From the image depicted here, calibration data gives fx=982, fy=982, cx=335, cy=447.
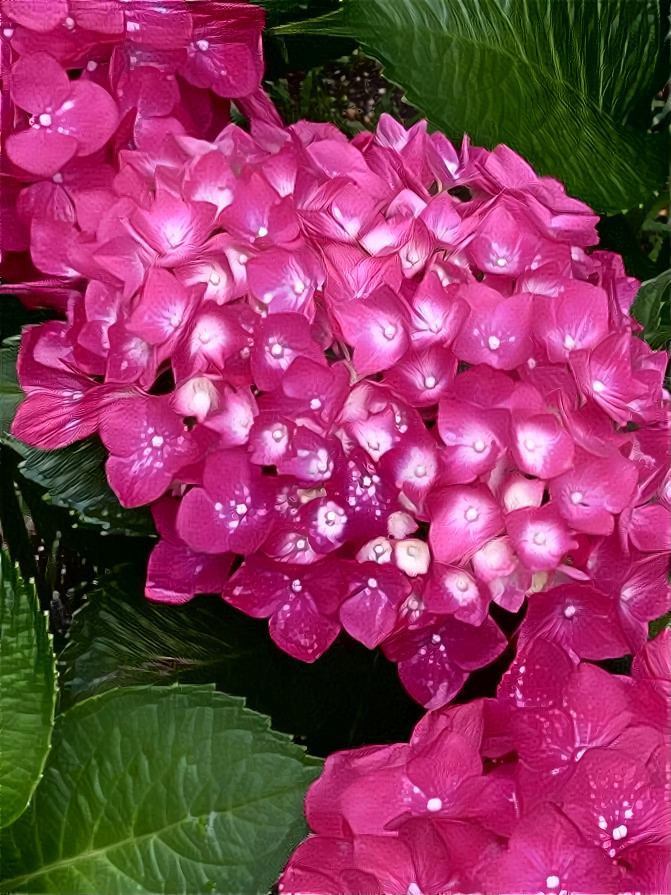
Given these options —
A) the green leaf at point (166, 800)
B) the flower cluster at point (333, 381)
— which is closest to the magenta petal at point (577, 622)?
the flower cluster at point (333, 381)

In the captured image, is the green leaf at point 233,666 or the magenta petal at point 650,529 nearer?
the magenta petal at point 650,529

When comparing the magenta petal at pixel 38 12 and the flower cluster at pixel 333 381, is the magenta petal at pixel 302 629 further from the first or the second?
the magenta petal at pixel 38 12

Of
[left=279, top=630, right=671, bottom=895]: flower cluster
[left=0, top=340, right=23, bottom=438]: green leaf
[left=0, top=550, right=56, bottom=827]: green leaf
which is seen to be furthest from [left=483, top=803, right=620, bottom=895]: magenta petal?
[left=0, top=340, right=23, bottom=438]: green leaf

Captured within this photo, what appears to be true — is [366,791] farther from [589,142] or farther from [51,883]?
[589,142]

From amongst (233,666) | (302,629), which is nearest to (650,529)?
(302,629)

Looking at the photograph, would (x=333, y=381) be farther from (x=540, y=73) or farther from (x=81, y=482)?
(x=540, y=73)

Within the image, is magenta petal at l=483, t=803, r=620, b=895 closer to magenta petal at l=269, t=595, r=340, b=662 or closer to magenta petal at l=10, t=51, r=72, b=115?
magenta petal at l=269, t=595, r=340, b=662
